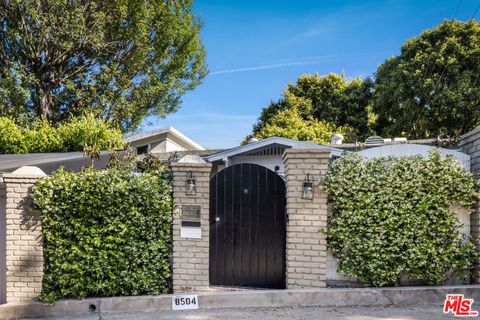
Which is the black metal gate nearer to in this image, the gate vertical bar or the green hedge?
the gate vertical bar

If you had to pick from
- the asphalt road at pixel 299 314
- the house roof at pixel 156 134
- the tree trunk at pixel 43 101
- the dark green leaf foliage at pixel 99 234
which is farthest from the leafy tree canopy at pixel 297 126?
the dark green leaf foliage at pixel 99 234

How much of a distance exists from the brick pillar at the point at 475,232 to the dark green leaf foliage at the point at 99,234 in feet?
14.5

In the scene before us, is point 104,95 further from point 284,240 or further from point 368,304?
point 368,304

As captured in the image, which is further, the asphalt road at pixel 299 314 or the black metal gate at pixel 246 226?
the black metal gate at pixel 246 226

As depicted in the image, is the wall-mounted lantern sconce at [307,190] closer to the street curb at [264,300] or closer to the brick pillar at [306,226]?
the brick pillar at [306,226]

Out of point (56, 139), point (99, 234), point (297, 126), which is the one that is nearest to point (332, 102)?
point (297, 126)

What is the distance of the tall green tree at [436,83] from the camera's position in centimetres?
1587

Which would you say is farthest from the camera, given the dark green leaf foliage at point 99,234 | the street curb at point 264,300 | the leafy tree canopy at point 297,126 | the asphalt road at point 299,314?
the leafy tree canopy at point 297,126

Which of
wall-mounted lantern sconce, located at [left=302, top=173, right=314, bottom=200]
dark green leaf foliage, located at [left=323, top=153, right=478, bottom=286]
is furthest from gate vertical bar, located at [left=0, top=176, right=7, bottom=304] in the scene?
dark green leaf foliage, located at [left=323, top=153, right=478, bottom=286]

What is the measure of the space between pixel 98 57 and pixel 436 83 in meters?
16.9

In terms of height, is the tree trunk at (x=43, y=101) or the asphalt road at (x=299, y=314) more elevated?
the tree trunk at (x=43, y=101)

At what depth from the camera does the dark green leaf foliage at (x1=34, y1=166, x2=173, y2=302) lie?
4.61m

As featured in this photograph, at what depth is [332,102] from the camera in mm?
24094

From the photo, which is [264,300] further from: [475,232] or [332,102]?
[332,102]
